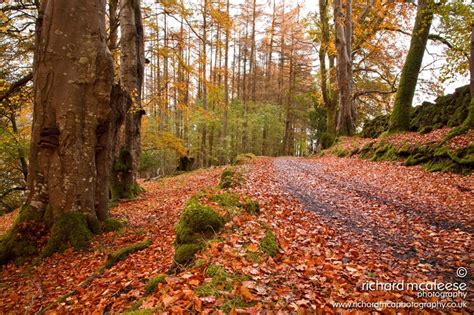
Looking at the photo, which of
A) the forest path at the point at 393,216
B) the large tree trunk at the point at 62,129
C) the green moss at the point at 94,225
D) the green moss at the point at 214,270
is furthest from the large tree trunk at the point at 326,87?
the green moss at the point at 214,270

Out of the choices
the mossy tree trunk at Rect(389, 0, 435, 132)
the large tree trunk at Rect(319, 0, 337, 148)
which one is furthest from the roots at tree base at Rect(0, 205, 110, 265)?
the large tree trunk at Rect(319, 0, 337, 148)

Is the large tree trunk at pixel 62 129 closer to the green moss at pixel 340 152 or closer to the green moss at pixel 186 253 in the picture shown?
the green moss at pixel 186 253

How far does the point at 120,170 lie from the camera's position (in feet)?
31.7

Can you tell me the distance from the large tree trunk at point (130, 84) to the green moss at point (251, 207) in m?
5.54

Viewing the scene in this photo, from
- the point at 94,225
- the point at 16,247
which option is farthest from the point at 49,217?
the point at 94,225

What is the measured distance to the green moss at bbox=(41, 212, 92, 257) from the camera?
16.8ft

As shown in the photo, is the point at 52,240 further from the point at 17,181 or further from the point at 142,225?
the point at 17,181

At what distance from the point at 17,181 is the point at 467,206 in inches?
713

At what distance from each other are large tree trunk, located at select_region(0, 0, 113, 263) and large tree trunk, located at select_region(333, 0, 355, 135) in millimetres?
14860

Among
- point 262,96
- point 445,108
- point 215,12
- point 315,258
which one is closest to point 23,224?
point 315,258

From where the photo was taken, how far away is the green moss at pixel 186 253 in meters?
3.58

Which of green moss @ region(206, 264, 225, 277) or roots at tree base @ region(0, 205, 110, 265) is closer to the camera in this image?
green moss @ region(206, 264, 225, 277)

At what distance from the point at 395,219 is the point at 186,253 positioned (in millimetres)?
4003

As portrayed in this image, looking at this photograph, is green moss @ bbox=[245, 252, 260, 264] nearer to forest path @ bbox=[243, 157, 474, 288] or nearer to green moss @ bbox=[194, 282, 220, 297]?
green moss @ bbox=[194, 282, 220, 297]
